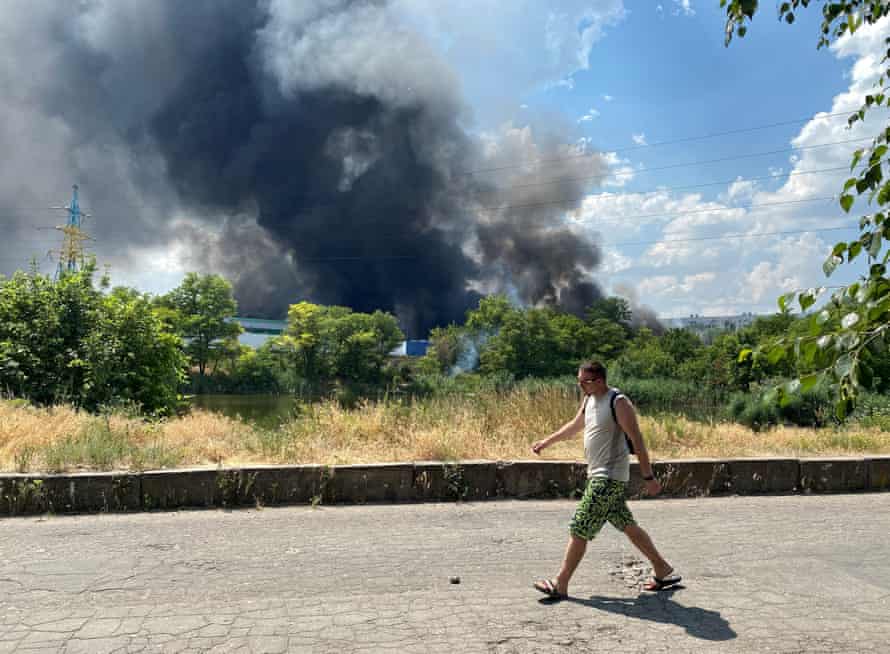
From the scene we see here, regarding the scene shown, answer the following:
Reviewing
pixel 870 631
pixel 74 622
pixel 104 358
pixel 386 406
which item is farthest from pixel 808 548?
pixel 104 358

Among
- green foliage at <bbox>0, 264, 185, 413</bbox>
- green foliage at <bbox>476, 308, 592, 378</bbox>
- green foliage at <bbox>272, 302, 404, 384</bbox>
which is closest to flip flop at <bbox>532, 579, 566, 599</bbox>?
green foliage at <bbox>0, 264, 185, 413</bbox>

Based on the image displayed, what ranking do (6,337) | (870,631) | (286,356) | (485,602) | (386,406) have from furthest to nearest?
(286,356), (6,337), (386,406), (485,602), (870,631)

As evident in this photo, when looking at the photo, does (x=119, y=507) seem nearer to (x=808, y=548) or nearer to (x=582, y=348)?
(x=808, y=548)

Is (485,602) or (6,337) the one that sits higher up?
(6,337)

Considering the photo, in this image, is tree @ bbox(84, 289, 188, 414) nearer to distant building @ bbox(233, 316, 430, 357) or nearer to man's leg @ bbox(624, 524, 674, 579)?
man's leg @ bbox(624, 524, 674, 579)

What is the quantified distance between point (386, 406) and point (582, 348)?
84893 mm

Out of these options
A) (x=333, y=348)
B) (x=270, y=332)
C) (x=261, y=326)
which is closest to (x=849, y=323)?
(x=333, y=348)

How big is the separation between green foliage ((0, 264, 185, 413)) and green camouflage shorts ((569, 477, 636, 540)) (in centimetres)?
1222

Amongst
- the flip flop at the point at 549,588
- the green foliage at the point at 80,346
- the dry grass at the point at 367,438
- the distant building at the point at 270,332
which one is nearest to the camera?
the flip flop at the point at 549,588

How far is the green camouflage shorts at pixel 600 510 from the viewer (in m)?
4.73

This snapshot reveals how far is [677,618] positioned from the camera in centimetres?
439

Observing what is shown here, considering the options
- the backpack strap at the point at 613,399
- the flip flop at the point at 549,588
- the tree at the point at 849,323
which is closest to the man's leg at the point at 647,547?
the flip flop at the point at 549,588

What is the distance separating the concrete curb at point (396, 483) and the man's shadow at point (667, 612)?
128 inches

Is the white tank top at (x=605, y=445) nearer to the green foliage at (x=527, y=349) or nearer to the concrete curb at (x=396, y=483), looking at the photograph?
the concrete curb at (x=396, y=483)
